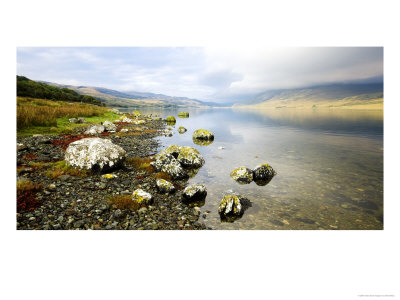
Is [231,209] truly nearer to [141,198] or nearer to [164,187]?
[164,187]

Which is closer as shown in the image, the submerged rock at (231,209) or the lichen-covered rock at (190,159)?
the submerged rock at (231,209)

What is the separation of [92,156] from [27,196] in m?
3.07

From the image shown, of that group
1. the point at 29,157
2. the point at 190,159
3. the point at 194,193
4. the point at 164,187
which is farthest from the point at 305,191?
the point at 29,157

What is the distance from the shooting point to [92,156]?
27.9ft

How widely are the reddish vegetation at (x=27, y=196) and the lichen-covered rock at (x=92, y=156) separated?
212 cm

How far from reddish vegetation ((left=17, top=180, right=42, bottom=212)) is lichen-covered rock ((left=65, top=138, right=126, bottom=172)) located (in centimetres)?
212

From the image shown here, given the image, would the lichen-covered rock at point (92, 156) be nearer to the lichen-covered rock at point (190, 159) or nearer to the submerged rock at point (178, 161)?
the submerged rock at point (178, 161)

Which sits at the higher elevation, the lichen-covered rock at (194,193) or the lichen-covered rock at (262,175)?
the lichen-covered rock at (262,175)

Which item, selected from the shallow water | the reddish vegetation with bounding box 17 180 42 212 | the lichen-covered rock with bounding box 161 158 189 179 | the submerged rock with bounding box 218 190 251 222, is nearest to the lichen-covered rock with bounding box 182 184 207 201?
the shallow water

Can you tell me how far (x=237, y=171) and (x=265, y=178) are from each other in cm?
151

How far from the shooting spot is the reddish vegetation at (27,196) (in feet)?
17.0

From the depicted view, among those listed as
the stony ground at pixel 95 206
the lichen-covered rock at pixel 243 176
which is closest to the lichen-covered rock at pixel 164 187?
the stony ground at pixel 95 206

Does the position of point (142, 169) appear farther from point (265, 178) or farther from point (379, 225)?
point (379, 225)

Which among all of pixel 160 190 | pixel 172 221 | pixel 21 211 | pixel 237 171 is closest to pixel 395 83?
pixel 237 171
